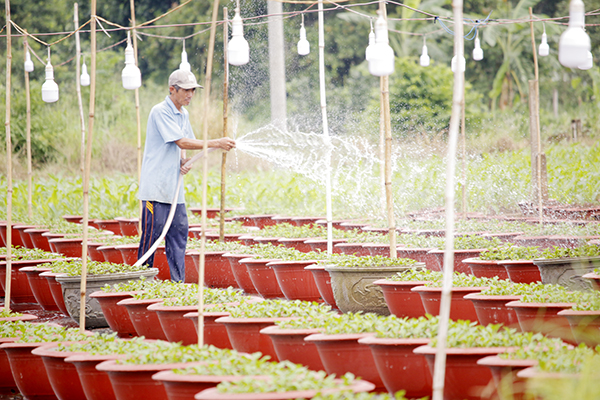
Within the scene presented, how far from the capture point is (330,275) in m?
4.27

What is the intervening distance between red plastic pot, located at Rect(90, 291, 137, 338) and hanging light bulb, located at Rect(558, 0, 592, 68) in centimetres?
260

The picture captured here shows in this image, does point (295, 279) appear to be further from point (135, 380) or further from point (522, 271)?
point (135, 380)

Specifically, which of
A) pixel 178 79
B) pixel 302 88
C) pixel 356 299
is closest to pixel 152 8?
pixel 302 88

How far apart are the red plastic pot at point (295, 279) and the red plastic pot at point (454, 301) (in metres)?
1.21

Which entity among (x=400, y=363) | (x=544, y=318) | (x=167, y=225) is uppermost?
(x=167, y=225)

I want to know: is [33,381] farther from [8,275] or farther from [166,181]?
[166,181]

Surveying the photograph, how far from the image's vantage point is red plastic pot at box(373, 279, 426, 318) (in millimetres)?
3746

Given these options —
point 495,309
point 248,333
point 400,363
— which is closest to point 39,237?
point 248,333

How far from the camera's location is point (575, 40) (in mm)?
2766

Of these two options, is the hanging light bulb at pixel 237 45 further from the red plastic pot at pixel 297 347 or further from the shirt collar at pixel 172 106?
the red plastic pot at pixel 297 347

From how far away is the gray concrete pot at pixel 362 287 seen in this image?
4074 mm

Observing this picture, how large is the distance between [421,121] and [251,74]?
4.65 m

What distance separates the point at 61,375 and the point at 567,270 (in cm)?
279

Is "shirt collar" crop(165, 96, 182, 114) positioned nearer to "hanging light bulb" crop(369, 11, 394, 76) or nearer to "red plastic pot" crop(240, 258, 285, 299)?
"red plastic pot" crop(240, 258, 285, 299)
